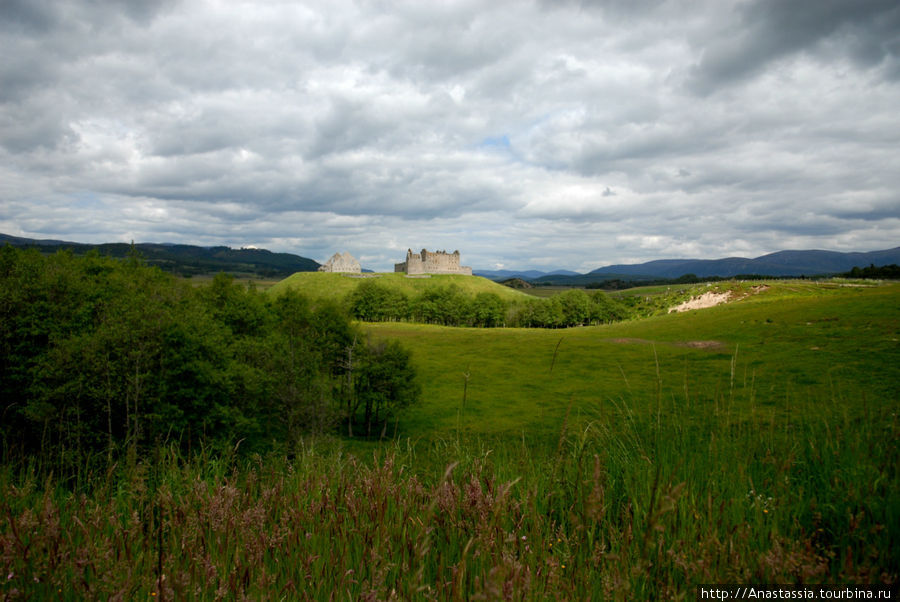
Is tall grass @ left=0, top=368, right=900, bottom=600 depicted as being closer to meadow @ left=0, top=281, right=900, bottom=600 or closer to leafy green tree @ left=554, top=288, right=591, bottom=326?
meadow @ left=0, top=281, right=900, bottom=600

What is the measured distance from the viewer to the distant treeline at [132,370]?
24938mm

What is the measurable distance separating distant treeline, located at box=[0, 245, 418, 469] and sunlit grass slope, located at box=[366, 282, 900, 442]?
41.3 ft

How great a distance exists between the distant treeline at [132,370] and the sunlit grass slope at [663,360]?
12.6 meters

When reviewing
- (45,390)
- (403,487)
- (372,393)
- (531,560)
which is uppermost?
(531,560)

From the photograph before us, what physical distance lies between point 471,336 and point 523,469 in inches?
3096

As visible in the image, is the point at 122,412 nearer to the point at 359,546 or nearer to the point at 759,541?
the point at 359,546

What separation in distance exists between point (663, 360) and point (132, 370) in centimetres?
5064

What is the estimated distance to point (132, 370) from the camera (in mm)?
27500

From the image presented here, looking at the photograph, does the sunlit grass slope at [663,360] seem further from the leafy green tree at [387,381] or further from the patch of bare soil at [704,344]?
the leafy green tree at [387,381]

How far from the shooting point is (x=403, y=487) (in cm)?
417

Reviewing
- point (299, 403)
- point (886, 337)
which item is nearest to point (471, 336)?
point (299, 403)

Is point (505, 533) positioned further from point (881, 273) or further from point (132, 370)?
point (881, 273)

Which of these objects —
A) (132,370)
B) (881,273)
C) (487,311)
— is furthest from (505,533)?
(881,273)

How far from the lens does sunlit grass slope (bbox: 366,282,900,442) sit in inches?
1532
